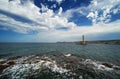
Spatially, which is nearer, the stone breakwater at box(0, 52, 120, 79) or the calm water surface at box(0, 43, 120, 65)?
the stone breakwater at box(0, 52, 120, 79)

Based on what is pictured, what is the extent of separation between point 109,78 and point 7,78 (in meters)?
11.3

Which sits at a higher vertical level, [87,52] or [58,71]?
[58,71]

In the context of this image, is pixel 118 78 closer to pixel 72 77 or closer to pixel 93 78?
pixel 93 78

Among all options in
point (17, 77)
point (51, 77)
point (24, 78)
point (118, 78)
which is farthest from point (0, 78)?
point (118, 78)

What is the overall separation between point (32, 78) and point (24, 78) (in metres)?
0.88

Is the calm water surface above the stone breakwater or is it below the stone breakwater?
below

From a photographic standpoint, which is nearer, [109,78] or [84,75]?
[109,78]

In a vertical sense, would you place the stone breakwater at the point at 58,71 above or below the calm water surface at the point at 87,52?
above

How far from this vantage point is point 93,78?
A: 8969 mm

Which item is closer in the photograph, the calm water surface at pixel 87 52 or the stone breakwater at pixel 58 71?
the stone breakwater at pixel 58 71

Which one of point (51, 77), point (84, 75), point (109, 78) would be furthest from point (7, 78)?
point (109, 78)

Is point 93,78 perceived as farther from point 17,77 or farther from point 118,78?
point 17,77

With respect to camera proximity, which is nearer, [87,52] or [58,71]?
[58,71]

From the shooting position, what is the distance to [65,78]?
351 inches
